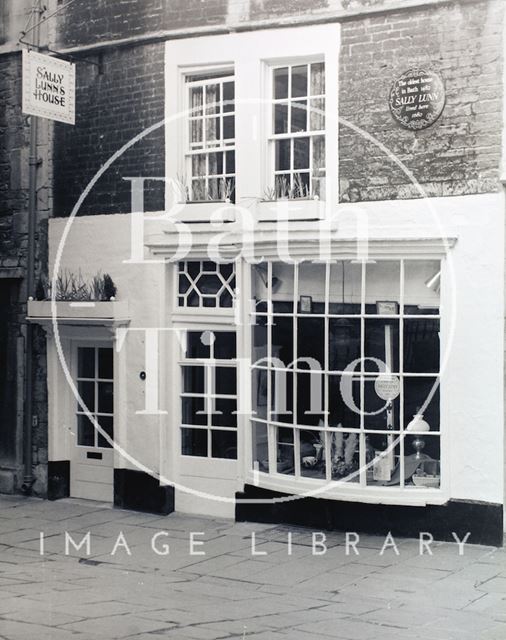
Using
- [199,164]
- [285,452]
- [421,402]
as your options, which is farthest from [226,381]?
[199,164]

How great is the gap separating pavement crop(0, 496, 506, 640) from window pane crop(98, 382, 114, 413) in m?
1.52

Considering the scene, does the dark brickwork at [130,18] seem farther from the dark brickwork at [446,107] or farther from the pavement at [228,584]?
the pavement at [228,584]

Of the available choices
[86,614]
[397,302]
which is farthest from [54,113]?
[86,614]

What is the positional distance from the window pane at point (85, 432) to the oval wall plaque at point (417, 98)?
5805mm

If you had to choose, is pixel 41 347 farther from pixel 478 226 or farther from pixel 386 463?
pixel 478 226

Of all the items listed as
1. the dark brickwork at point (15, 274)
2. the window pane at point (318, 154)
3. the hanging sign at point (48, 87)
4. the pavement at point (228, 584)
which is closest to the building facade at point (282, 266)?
the window pane at point (318, 154)

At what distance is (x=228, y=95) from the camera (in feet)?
41.3

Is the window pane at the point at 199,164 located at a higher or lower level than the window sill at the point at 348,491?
higher

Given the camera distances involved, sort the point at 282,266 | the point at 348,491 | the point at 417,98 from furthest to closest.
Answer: the point at 282,266 < the point at 348,491 < the point at 417,98

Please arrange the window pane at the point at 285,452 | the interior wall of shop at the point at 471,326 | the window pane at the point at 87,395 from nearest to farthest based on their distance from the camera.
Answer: the interior wall of shop at the point at 471,326 < the window pane at the point at 285,452 < the window pane at the point at 87,395

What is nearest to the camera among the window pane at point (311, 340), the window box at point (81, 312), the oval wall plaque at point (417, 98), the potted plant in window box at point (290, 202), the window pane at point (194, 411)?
the oval wall plaque at point (417, 98)

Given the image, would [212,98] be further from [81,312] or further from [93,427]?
[93,427]

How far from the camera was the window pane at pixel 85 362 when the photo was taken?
13945mm

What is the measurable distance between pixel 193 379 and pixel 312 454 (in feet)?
6.37
